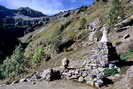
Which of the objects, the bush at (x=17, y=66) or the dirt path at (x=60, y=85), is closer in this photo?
the dirt path at (x=60, y=85)

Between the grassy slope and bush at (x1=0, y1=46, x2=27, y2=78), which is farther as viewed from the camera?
bush at (x1=0, y1=46, x2=27, y2=78)

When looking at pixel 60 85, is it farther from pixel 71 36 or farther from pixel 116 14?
pixel 71 36

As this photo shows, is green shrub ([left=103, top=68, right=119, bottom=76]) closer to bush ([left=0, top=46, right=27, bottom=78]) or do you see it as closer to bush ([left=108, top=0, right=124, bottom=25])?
bush ([left=108, top=0, right=124, bottom=25])

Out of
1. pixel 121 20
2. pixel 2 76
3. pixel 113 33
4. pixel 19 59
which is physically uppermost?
pixel 121 20

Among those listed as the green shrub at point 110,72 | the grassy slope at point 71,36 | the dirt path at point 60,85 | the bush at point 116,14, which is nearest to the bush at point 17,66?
the grassy slope at point 71,36

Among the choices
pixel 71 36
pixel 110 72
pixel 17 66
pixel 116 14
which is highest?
pixel 116 14

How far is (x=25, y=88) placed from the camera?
37000 mm

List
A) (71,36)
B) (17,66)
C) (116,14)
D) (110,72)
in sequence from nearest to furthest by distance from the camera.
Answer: (110,72) < (116,14) < (17,66) < (71,36)

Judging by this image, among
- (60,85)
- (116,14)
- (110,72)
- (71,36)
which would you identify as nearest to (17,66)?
(71,36)

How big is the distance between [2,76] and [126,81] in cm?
7136

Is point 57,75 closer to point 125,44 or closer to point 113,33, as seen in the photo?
point 125,44

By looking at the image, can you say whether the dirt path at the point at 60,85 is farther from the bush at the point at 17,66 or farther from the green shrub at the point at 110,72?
the bush at the point at 17,66

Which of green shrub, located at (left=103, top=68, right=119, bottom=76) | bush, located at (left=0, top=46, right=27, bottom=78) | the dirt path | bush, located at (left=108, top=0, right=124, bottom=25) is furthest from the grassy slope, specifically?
green shrub, located at (left=103, top=68, right=119, bottom=76)

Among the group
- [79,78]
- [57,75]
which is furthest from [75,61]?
Result: [79,78]
